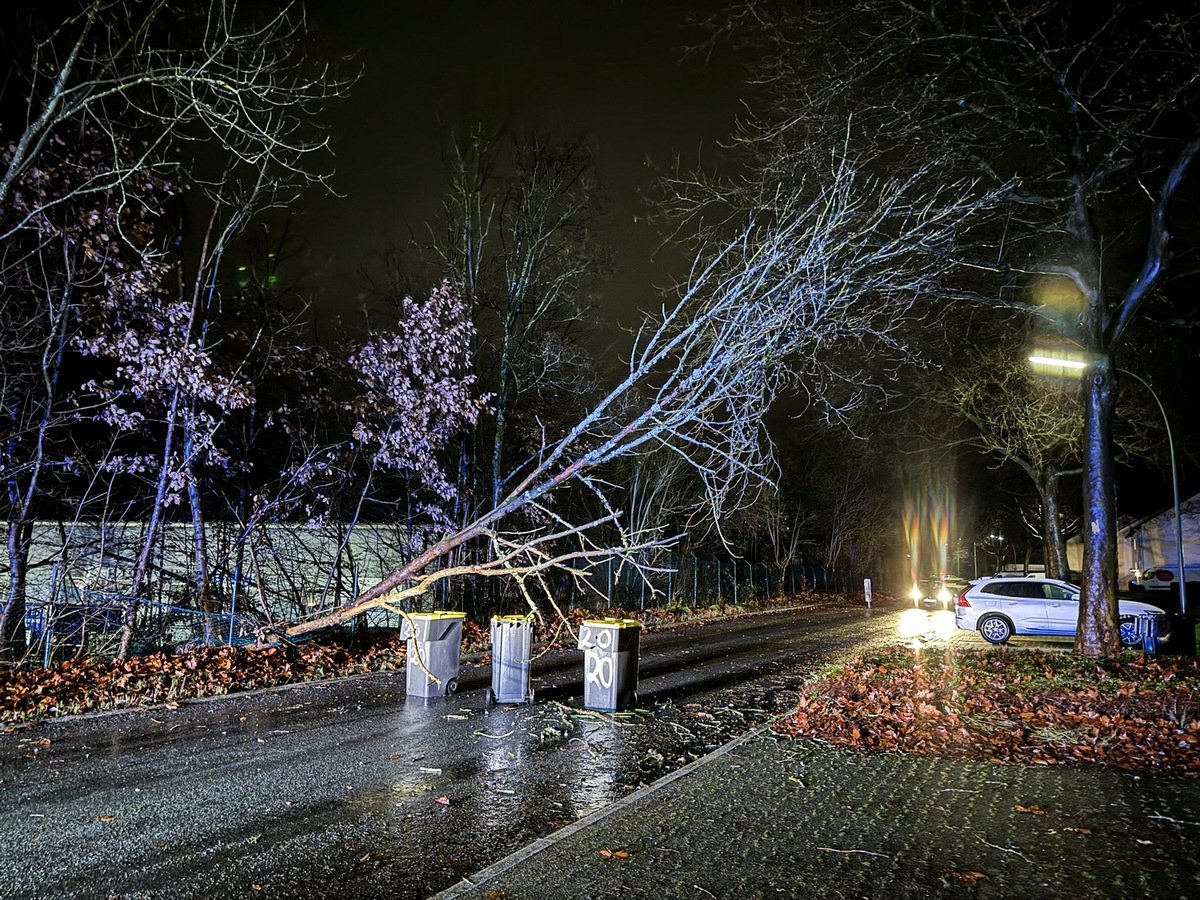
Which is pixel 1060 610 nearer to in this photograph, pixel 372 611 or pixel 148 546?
pixel 372 611

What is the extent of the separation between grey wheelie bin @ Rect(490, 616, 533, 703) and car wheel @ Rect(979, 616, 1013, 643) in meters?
15.0

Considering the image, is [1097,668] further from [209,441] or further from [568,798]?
[209,441]

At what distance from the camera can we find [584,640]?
10.1m

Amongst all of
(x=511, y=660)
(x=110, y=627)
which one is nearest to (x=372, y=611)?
(x=110, y=627)

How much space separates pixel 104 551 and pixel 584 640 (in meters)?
7.73

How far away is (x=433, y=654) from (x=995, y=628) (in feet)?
52.8

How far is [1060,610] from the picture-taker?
67.8 feet

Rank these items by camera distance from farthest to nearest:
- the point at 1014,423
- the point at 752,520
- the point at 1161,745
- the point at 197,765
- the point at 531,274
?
the point at 752,520
the point at 1014,423
the point at 531,274
the point at 1161,745
the point at 197,765

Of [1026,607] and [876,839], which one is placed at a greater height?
[1026,607]

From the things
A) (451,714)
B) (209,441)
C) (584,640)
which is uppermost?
(209,441)

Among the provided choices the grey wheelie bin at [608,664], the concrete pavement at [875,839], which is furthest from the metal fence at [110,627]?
the concrete pavement at [875,839]

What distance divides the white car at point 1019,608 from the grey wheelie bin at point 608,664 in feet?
46.7

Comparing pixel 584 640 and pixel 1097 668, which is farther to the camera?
pixel 1097 668

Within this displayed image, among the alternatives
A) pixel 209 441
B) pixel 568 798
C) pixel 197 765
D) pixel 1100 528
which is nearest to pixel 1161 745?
pixel 568 798
